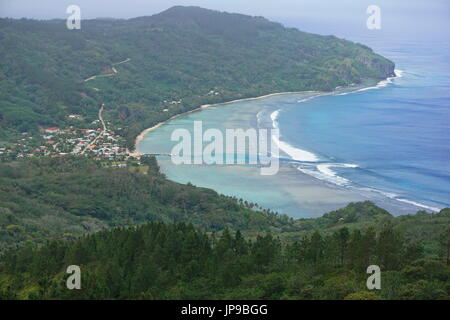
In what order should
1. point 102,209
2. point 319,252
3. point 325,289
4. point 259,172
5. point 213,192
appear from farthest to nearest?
1. point 259,172
2. point 213,192
3. point 102,209
4. point 319,252
5. point 325,289

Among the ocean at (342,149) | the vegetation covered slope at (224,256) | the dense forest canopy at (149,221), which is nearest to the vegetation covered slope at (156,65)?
the dense forest canopy at (149,221)

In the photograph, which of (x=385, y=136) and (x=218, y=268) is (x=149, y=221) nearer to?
(x=218, y=268)

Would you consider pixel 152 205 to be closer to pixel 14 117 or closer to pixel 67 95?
pixel 14 117

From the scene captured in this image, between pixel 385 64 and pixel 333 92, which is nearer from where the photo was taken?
pixel 333 92

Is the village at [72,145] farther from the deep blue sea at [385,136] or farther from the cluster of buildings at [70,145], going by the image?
the deep blue sea at [385,136]

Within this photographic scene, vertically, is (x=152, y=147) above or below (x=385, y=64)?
below

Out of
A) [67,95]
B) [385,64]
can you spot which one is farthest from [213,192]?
[385,64]

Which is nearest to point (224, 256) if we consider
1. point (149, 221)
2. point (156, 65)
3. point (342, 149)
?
point (149, 221)
